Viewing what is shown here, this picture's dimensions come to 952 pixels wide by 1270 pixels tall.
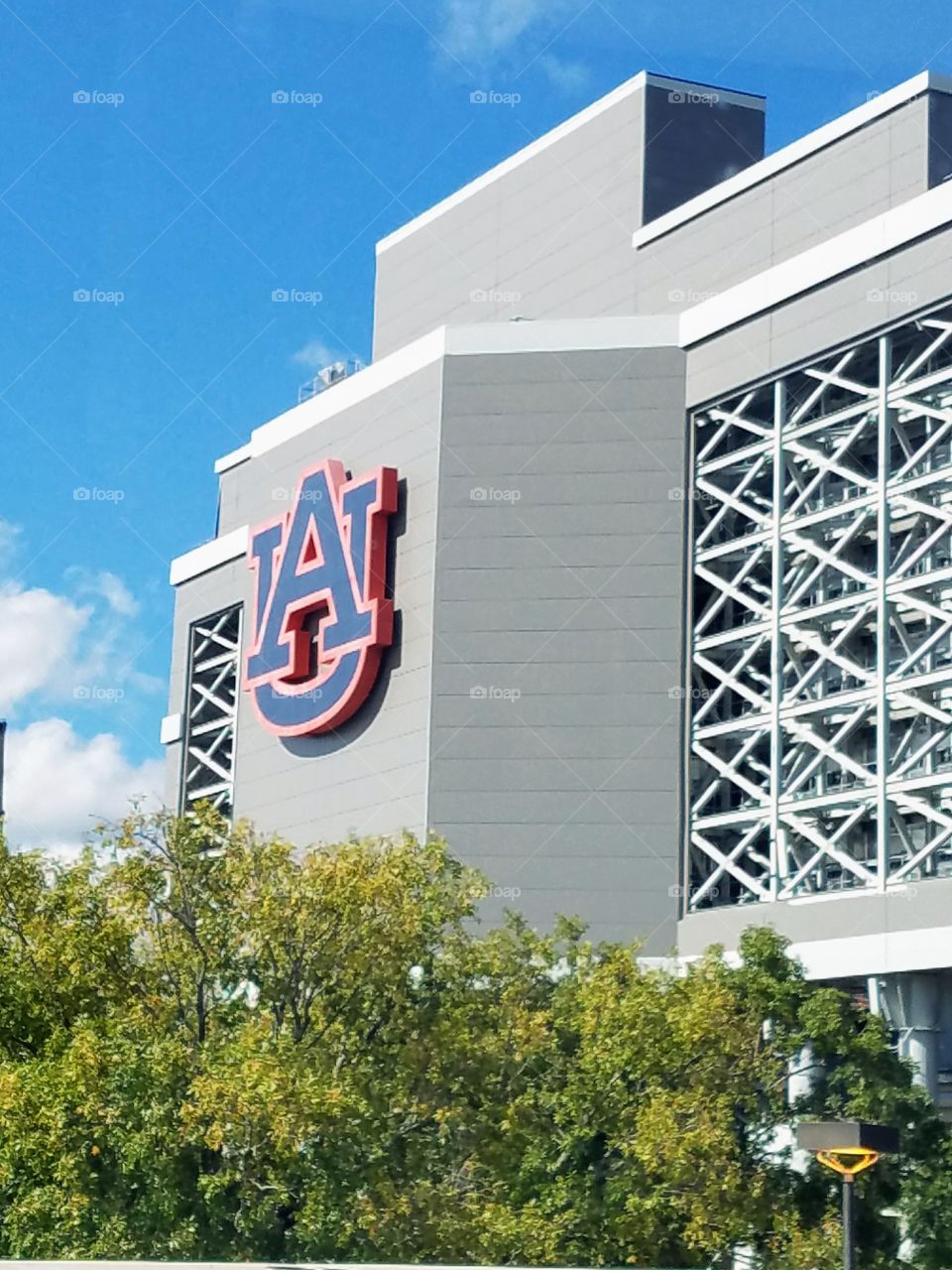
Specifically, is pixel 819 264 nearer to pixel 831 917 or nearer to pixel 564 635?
pixel 564 635

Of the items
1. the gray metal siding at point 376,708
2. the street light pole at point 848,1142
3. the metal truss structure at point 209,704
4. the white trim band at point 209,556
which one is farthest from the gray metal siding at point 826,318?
the street light pole at point 848,1142

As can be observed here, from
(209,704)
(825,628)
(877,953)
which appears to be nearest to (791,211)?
(825,628)

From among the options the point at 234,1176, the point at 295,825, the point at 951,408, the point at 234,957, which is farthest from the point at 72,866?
the point at 295,825

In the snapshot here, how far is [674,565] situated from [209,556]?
21.2 meters

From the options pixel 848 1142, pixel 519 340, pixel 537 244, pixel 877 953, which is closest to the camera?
pixel 848 1142

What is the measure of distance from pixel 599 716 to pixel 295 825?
39.1ft

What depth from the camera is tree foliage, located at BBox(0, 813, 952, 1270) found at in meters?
26.3

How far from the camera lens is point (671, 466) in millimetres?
54281

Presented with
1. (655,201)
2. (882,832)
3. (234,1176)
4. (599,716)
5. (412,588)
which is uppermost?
(655,201)

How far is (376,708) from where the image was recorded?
57.4 metres

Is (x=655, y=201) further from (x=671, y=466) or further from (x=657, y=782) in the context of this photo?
(x=657, y=782)

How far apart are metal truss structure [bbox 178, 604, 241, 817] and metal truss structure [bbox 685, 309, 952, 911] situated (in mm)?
22223

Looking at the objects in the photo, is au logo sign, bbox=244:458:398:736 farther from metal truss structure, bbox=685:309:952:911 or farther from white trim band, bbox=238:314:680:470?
metal truss structure, bbox=685:309:952:911

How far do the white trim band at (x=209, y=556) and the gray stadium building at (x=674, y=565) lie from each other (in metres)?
5.63
